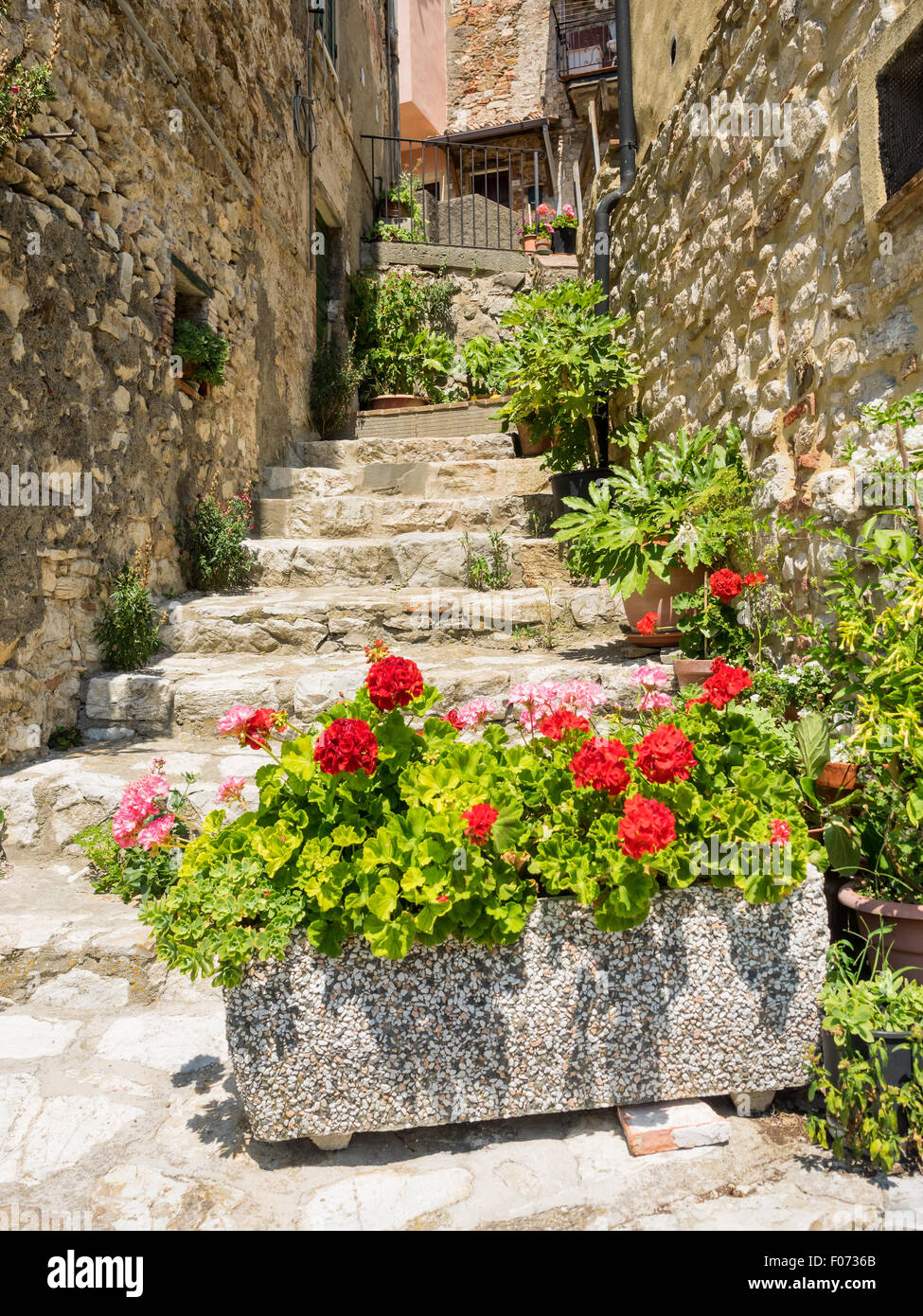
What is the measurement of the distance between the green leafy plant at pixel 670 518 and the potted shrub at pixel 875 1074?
191 cm

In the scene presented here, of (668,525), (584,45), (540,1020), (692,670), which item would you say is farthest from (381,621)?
(584,45)

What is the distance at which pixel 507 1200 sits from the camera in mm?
1602

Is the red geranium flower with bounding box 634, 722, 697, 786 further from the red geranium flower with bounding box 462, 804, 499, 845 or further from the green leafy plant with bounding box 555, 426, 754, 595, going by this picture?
the green leafy plant with bounding box 555, 426, 754, 595

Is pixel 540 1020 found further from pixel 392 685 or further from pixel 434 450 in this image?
pixel 434 450

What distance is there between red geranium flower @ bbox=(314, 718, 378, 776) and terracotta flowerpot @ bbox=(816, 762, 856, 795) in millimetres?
1164

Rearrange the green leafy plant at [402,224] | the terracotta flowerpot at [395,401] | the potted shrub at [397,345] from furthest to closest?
the green leafy plant at [402,224] → the potted shrub at [397,345] → the terracotta flowerpot at [395,401]

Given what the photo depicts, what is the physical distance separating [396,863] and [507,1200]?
0.64 meters

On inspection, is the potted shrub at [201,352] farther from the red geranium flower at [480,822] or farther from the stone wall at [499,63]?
the stone wall at [499,63]

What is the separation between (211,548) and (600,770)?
138 inches

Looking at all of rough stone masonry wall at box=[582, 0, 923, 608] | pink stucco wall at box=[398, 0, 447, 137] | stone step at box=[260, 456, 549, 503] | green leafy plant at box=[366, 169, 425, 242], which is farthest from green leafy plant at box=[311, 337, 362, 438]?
pink stucco wall at box=[398, 0, 447, 137]

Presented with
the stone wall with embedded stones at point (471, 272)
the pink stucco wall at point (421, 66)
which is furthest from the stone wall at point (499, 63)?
the stone wall with embedded stones at point (471, 272)

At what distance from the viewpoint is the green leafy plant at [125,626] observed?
3.76m

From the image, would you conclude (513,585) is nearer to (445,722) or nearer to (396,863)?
(445,722)

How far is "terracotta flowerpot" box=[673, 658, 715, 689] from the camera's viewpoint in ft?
10.7
